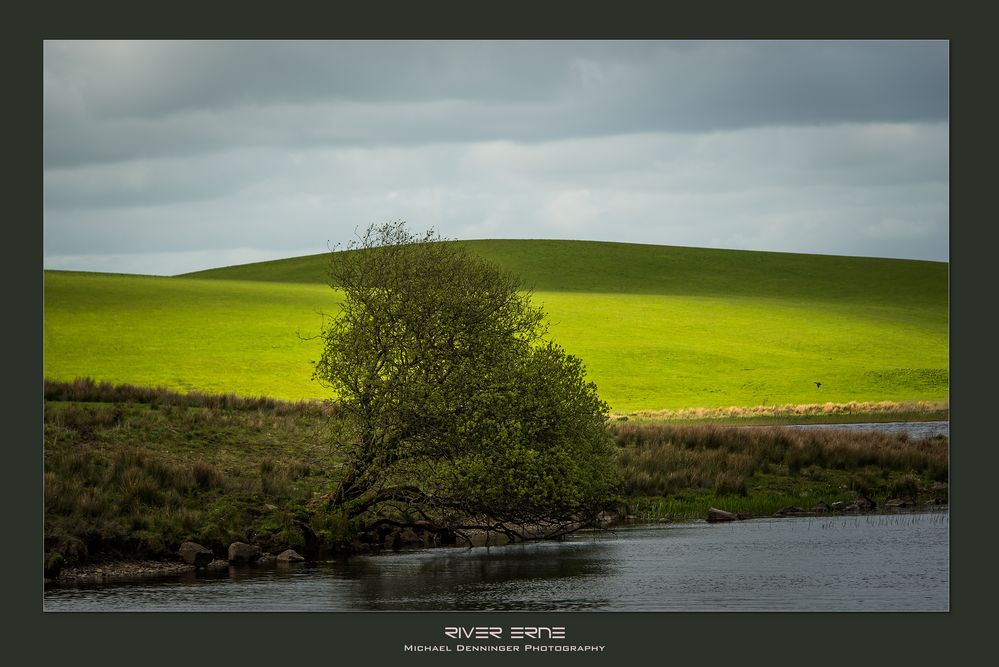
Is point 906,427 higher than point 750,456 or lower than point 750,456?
higher

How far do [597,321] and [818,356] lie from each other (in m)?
18.0

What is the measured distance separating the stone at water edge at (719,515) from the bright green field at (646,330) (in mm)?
25816

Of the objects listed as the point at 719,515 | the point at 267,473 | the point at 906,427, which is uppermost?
the point at 906,427

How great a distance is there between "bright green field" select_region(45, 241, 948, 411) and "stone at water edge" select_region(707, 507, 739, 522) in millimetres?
25816

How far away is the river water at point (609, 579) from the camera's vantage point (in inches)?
803

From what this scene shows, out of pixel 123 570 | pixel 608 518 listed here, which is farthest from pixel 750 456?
pixel 123 570

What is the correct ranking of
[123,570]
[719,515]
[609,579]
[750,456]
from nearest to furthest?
1. [609,579]
2. [123,570]
3. [719,515]
4. [750,456]

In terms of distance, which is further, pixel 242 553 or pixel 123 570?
pixel 242 553

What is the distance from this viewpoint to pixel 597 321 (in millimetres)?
86125

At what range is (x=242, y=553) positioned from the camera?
2648cm

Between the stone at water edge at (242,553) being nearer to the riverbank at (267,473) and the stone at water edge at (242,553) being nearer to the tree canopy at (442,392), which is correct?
the riverbank at (267,473)

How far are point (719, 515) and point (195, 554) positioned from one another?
15609 millimetres

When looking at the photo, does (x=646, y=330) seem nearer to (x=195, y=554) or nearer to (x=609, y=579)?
(x=195, y=554)

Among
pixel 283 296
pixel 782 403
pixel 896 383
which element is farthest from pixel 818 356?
pixel 283 296
